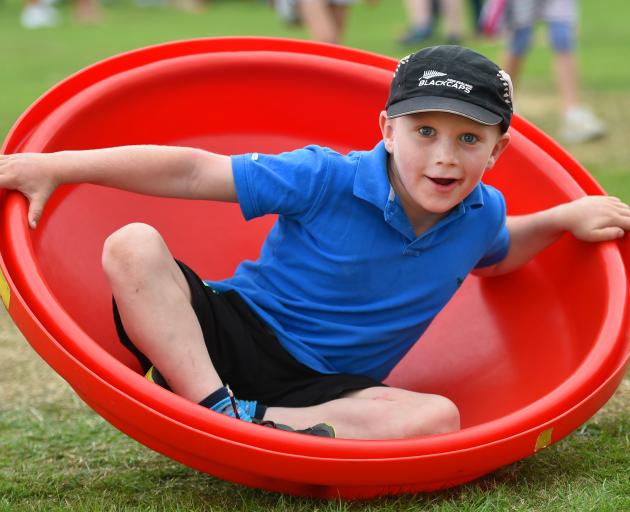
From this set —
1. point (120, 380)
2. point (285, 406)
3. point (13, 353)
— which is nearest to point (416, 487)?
point (285, 406)

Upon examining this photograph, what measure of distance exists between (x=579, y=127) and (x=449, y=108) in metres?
3.59

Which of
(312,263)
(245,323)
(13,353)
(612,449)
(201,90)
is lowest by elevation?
(13,353)

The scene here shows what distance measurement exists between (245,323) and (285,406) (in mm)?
206

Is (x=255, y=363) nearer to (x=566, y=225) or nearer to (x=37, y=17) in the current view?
(x=566, y=225)

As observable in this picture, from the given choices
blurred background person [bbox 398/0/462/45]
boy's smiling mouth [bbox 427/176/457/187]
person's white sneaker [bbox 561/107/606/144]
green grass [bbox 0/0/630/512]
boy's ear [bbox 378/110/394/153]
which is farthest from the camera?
blurred background person [bbox 398/0/462/45]

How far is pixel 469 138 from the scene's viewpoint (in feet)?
7.43

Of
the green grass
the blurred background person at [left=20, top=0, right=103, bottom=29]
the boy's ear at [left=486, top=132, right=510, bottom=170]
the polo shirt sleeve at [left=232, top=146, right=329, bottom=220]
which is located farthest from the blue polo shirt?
the blurred background person at [left=20, top=0, right=103, bottom=29]

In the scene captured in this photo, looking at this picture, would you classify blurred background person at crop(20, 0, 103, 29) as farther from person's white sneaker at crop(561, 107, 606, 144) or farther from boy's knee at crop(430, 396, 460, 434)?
boy's knee at crop(430, 396, 460, 434)

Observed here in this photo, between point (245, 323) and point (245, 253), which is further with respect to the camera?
point (245, 253)

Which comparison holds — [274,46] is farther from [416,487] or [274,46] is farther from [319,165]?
[416,487]

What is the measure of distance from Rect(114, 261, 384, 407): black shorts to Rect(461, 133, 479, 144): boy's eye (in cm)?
59

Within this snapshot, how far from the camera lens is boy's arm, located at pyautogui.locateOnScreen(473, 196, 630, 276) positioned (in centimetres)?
257

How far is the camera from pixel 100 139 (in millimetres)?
2904

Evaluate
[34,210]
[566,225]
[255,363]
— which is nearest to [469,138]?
[566,225]
